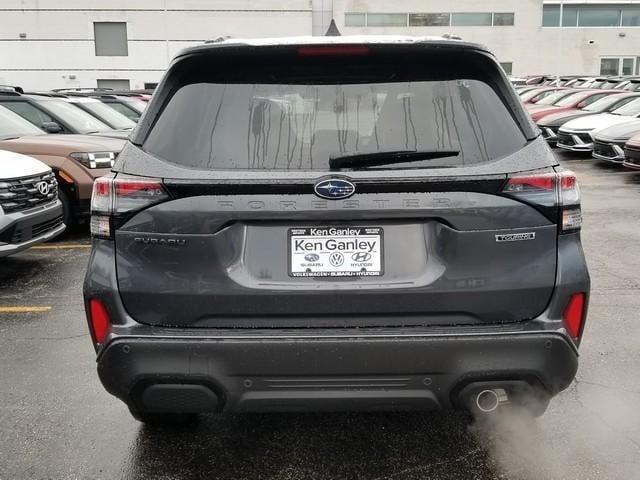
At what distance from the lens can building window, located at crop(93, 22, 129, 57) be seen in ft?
159

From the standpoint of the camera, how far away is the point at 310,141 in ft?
8.09

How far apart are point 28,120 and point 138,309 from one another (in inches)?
297

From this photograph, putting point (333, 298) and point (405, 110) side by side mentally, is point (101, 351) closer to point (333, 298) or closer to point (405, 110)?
point (333, 298)

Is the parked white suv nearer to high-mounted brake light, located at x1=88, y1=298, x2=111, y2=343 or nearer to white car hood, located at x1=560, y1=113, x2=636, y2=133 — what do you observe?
high-mounted brake light, located at x1=88, y1=298, x2=111, y2=343

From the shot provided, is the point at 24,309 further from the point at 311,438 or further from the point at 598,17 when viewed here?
the point at 598,17

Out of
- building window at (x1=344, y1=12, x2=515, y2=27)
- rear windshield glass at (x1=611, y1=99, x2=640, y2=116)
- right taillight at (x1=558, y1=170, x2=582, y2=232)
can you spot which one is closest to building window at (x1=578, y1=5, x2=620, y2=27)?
building window at (x1=344, y1=12, x2=515, y2=27)

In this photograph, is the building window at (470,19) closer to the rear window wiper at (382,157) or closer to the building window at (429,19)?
the building window at (429,19)

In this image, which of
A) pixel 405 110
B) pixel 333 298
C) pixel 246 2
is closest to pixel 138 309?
pixel 333 298

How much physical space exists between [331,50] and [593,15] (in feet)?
182

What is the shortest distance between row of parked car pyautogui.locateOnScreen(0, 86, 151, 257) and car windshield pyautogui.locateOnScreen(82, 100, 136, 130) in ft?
0.11

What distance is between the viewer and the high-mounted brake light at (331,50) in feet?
8.28

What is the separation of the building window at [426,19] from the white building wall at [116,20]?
25.9ft

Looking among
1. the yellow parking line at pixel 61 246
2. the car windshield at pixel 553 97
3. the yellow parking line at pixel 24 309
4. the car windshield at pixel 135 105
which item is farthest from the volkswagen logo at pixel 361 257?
the car windshield at pixel 553 97

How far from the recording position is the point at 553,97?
20891 mm
